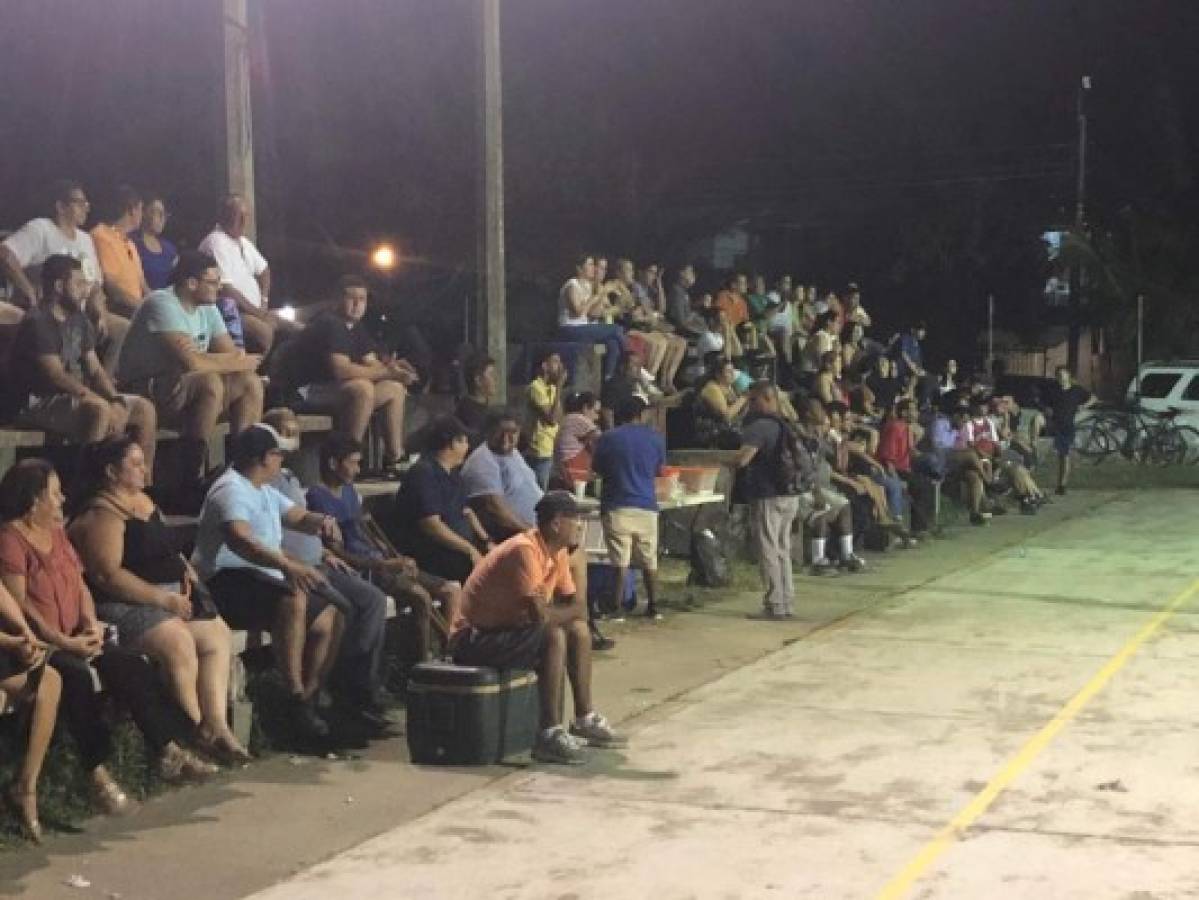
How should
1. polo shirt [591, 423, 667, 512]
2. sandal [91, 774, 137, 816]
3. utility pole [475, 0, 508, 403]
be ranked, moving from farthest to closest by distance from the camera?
utility pole [475, 0, 508, 403]
polo shirt [591, 423, 667, 512]
sandal [91, 774, 137, 816]

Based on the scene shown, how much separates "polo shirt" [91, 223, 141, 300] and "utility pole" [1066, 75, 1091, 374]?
1224 inches

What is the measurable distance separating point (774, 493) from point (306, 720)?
5911mm

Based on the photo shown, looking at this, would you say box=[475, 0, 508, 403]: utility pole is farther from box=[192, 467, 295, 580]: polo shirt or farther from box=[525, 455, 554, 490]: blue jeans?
box=[192, 467, 295, 580]: polo shirt

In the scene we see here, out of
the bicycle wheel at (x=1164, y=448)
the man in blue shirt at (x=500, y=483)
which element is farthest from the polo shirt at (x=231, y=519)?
the bicycle wheel at (x=1164, y=448)

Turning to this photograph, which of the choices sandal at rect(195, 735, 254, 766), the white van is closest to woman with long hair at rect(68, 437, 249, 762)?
sandal at rect(195, 735, 254, 766)

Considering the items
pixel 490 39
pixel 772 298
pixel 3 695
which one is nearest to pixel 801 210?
pixel 772 298

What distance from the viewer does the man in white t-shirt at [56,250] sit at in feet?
35.1

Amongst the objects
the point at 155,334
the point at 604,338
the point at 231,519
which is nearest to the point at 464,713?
the point at 231,519

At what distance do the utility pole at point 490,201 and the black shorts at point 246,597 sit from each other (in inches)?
233

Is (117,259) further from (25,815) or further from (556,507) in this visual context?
(25,815)

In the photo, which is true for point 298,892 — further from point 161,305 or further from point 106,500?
point 161,305

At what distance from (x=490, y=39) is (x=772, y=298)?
10.3 meters

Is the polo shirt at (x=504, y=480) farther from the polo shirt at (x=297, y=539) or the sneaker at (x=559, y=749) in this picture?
the sneaker at (x=559, y=749)

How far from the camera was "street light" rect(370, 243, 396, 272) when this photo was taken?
87.2 feet
